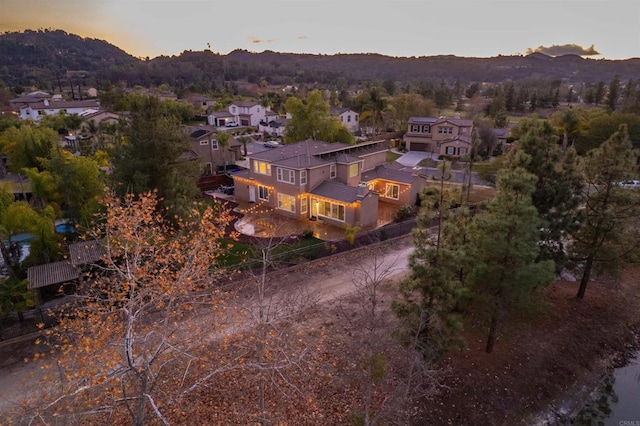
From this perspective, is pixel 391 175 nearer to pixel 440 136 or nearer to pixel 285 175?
pixel 285 175

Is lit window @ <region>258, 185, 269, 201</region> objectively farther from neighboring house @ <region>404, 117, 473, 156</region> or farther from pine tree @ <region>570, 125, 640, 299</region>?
neighboring house @ <region>404, 117, 473, 156</region>

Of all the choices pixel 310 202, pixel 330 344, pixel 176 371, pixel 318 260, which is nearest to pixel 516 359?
pixel 330 344

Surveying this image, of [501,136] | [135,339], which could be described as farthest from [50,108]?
[135,339]

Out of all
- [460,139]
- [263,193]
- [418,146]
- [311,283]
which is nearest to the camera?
[311,283]

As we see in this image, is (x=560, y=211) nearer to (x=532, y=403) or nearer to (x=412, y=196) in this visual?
(x=532, y=403)

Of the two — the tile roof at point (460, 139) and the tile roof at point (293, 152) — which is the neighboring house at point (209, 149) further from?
the tile roof at point (460, 139)

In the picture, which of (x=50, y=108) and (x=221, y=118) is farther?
(x=221, y=118)

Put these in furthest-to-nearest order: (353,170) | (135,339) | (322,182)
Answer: (353,170), (322,182), (135,339)
